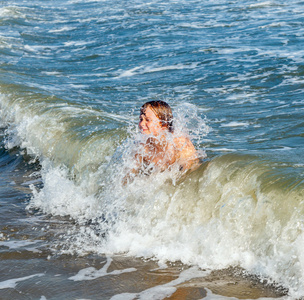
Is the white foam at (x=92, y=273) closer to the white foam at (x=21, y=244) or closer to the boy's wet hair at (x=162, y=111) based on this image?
the white foam at (x=21, y=244)

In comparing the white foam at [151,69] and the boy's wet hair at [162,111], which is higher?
the boy's wet hair at [162,111]

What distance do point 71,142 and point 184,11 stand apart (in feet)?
67.9

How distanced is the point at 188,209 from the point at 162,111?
1155mm

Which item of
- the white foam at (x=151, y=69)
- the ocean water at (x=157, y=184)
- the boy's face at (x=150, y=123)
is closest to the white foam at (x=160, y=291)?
the ocean water at (x=157, y=184)

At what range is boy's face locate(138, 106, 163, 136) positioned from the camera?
585cm

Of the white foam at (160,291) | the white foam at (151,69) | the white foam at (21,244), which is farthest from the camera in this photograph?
the white foam at (151,69)

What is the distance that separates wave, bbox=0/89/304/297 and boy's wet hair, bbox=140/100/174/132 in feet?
1.30

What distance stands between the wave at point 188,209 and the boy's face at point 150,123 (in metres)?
0.48

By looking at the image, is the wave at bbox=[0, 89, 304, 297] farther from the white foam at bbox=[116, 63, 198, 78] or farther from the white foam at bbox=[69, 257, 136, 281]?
the white foam at bbox=[116, 63, 198, 78]

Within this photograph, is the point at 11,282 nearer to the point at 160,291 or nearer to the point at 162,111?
the point at 160,291

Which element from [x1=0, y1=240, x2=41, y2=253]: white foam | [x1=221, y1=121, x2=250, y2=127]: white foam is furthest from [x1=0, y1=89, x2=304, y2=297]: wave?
[x1=221, y1=121, x2=250, y2=127]: white foam

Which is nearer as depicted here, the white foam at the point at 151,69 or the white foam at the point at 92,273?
the white foam at the point at 92,273

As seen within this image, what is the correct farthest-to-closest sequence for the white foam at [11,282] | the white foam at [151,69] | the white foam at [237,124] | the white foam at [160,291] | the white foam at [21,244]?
the white foam at [151,69]
the white foam at [237,124]
the white foam at [21,244]
the white foam at [11,282]
the white foam at [160,291]

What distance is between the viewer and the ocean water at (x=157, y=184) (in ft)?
14.6
